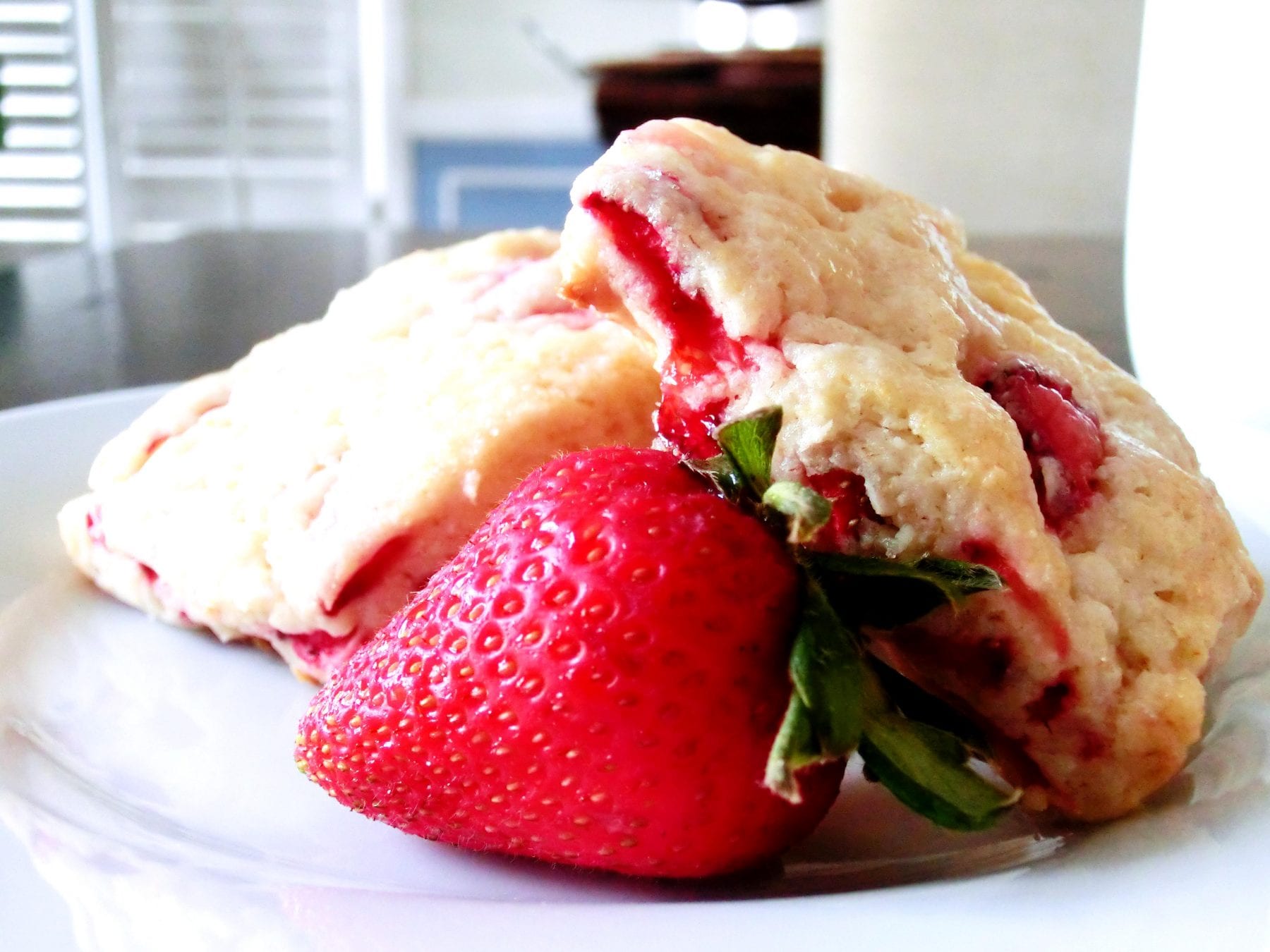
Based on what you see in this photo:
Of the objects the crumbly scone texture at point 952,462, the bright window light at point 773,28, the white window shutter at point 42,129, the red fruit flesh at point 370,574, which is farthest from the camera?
the bright window light at point 773,28

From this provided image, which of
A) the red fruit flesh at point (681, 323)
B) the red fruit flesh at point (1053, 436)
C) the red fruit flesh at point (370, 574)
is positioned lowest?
the red fruit flesh at point (370, 574)

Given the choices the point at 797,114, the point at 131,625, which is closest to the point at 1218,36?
the point at 131,625

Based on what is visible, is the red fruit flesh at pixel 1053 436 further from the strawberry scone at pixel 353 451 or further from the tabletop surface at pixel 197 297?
the tabletop surface at pixel 197 297

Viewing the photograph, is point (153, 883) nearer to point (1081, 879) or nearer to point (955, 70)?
point (1081, 879)

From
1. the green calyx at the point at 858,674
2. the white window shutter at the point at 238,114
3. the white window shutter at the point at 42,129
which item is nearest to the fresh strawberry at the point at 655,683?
the green calyx at the point at 858,674

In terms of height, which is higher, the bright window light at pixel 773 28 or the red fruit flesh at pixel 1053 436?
the bright window light at pixel 773 28

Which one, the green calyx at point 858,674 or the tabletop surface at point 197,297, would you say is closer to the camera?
the green calyx at point 858,674

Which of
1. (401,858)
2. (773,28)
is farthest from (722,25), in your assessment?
(401,858)

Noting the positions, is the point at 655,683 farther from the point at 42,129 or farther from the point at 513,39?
the point at 513,39
